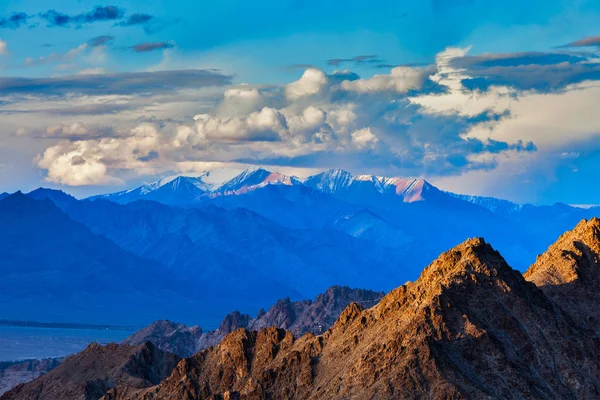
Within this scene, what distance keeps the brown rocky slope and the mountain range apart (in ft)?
0.50

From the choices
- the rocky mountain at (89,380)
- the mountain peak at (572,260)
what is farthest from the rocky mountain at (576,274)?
the rocky mountain at (89,380)

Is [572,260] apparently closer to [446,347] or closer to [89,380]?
[446,347]

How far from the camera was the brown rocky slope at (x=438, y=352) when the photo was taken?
12619 centimetres

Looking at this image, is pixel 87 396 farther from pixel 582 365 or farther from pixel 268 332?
pixel 582 365

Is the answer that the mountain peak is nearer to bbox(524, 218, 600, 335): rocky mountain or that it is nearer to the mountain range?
bbox(524, 218, 600, 335): rocky mountain

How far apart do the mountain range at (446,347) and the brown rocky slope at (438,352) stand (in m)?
0.15

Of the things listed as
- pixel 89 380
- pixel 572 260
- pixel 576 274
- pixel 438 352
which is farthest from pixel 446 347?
pixel 89 380

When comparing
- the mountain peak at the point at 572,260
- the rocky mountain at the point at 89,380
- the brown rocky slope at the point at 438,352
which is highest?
the mountain peak at the point at 572,260

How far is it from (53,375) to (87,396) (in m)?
20.7

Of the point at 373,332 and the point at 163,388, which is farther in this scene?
the point at 163,388

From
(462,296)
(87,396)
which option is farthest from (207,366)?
(462,296)

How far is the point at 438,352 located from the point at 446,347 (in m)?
3.67

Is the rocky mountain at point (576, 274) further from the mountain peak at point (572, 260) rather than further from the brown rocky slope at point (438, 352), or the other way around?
the brown rocky slope at point (438, 352)

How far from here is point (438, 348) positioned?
5030 inches
